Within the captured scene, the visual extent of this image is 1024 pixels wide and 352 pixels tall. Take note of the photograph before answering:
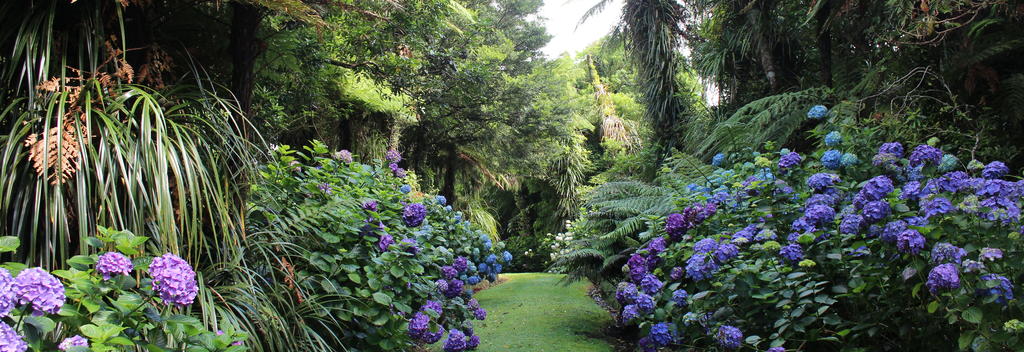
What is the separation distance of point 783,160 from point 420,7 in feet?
8.15

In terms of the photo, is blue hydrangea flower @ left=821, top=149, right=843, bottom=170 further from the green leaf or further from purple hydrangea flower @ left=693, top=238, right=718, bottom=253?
the green leaf

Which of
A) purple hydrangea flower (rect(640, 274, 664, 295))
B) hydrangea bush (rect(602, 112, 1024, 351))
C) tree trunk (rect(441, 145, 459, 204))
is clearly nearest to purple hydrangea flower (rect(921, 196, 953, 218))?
hydrangea bush (rect(602, 112, 1024, 351))

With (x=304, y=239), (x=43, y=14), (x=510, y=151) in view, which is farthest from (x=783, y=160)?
(x=510, y=151)

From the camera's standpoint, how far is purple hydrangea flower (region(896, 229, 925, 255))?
144cm

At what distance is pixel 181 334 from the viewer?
4.25 ft

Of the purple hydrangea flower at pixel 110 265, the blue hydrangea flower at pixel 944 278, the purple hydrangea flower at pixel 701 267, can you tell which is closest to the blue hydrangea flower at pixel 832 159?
the purple hydrangea flower at pixel 701 267

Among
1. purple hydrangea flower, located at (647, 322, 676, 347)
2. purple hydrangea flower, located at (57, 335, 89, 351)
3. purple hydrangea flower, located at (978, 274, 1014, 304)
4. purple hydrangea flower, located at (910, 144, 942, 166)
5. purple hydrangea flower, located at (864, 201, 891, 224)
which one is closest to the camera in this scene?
purple hydrangea flower, located at (57, 335, 89, 351)

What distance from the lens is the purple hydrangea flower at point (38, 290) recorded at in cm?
84

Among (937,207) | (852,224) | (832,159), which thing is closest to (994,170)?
(937,207)

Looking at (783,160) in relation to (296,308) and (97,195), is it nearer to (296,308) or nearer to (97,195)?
(296,308)

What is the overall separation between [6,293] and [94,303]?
0.19 meters

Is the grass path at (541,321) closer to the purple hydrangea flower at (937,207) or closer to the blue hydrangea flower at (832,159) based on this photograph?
the blue hydrangea flower at (832,159)

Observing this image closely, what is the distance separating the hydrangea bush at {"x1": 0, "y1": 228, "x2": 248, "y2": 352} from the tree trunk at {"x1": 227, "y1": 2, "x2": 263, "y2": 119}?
1.14 metres

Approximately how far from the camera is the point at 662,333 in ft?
7.41
